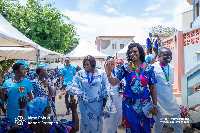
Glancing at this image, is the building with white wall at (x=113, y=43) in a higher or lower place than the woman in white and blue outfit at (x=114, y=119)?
higher

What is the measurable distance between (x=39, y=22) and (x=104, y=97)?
58.9 feet

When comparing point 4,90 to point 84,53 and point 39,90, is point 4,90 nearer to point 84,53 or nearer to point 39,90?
point 39,90

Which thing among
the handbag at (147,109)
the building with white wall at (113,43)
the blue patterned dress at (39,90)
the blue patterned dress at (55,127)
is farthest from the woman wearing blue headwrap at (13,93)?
the building with white wall at (113,43)

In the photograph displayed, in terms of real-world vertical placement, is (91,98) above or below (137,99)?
below

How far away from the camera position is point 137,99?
283 centimetres

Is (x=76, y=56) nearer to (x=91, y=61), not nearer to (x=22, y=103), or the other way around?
(x=91, y=61)

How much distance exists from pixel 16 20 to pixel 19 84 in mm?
18929

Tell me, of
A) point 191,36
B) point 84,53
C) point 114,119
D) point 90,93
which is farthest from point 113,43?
point 90,93

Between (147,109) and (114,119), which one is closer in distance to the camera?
(147,109)

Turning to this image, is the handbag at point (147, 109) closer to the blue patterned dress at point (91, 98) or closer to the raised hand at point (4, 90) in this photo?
the blue patterned dress at point (91, 98)

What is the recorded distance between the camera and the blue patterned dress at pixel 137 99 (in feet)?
9.27

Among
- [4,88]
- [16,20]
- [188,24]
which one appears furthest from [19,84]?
[188,24]

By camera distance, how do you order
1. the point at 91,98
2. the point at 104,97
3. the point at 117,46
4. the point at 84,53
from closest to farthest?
1. the point at 91,98
2. the point at 104,97
3. the point at 84,53
4. the point at 117,46

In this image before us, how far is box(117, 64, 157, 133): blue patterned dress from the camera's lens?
2.82 metres
